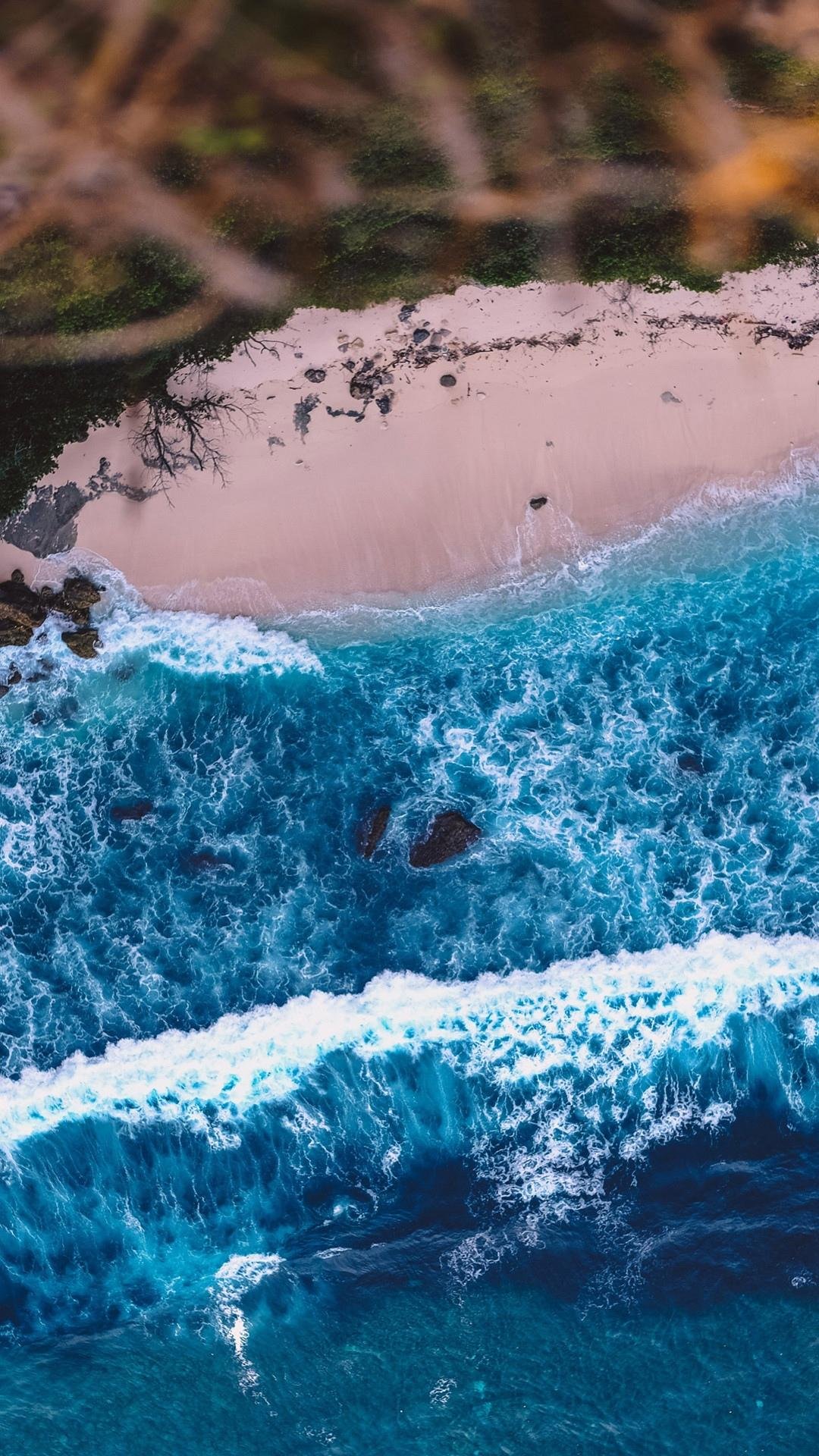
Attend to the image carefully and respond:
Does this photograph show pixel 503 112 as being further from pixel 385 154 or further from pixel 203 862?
pixel 203 862

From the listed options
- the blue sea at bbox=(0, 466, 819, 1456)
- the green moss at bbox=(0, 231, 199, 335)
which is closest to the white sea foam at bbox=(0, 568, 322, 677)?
the blue sea at bbox=(0, 466, 819, 1456)

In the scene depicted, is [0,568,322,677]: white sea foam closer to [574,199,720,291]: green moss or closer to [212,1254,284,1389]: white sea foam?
[574,199,720,291]: green moss

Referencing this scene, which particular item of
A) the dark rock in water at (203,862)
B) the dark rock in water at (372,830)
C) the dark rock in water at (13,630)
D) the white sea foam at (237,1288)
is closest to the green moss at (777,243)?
the dark rock in water at (372,830)

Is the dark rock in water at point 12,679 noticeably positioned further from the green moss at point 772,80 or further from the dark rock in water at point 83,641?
the green moss at point 772,80

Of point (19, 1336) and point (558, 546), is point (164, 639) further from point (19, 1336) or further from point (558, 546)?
point (19, 1336)

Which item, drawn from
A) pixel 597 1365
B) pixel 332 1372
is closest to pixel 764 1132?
pixel 597 1365
